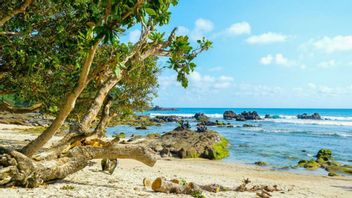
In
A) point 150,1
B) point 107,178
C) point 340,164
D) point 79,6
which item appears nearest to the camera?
point 150,1

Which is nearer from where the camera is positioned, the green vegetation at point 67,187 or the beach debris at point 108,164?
the green vegetation at point 67,187

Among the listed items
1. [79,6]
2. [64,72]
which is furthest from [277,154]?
[79,6]

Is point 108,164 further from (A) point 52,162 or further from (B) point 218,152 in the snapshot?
(B) point 218,152

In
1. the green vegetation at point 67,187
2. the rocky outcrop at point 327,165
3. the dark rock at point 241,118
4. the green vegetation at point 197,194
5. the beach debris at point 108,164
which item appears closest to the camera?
the green vegetation at point 67,187

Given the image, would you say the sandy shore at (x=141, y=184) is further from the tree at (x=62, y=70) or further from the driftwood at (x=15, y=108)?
the driftwood at (x=15, y=108)

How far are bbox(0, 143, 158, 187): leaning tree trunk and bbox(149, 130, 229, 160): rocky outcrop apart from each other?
21.2m

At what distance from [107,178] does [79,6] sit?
7626 millimetres

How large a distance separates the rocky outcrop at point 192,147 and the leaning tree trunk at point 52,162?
21.2m

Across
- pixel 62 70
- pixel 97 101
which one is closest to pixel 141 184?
pixel 97 101

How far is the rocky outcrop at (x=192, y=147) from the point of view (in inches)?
1382

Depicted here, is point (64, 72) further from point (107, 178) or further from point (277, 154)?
point (277, 154)

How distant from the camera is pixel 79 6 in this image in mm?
11211

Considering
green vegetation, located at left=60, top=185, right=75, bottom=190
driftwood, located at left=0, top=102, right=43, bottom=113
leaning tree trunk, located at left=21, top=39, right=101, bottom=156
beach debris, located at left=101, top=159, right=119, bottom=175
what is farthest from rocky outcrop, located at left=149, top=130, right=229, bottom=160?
leaning tree trunk, located at left=21, top=39, right=101, bottom=156

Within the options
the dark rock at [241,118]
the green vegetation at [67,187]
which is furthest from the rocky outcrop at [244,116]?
the green vegetation at [67,187]
